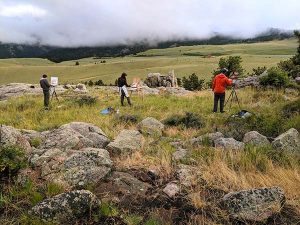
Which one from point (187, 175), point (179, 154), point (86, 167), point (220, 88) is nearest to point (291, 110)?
point (220, 88)

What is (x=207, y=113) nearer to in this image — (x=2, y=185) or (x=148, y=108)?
(x=148, y=108)

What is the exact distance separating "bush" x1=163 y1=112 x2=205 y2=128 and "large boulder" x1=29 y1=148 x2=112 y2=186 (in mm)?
7795

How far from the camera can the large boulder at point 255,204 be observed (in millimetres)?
7328

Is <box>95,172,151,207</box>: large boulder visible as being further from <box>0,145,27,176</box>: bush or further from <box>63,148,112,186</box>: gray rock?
<box>0,145,27,176</box>: bush

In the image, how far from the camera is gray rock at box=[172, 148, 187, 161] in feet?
35.6

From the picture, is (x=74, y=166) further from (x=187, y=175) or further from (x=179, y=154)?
(x=179, y=154)

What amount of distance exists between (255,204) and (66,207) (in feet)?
10.5

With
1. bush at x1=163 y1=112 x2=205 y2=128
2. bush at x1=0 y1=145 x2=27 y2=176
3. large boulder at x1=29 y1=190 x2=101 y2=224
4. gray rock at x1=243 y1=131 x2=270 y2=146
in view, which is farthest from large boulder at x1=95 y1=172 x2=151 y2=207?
bush at x1=163 y1=112 x2=205 y2=128

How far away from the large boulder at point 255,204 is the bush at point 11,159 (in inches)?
162

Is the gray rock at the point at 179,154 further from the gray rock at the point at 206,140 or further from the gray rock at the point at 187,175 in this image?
the gray rock at the point at 206,140

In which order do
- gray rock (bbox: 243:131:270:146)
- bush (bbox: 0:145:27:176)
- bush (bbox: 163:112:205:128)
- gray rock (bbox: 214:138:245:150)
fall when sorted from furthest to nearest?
bush (bbox: 163:112:205:128) → gray rock (bbox: 243:131:270:146) → gray rock (bbox: 214:138:245:150) → bush (bbox: 0:145:27:176)

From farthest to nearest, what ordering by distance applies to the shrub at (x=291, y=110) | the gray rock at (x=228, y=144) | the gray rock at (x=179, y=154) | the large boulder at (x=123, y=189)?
the shrub at (x=291, y=110) → the gray rock at (x=228, y=144) → the gray rock at (x=179, y=154) → the large boulder at (x=123, y=189)

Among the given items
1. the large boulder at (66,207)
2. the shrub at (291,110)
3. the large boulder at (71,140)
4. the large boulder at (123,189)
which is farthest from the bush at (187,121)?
the large boulder at (66,207)

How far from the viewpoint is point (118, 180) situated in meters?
Answer: 9.10
